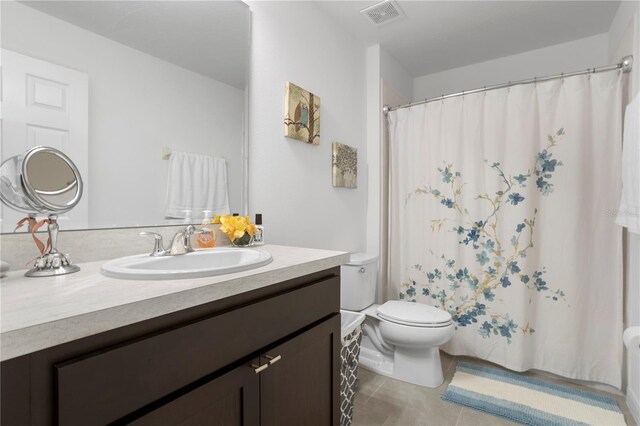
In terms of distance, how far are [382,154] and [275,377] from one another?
6.61ft

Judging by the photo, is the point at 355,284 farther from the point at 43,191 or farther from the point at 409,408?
the point at 43,191

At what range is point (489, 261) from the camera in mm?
2135

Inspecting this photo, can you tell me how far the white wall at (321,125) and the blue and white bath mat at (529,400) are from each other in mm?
1152

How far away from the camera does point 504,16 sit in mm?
2154

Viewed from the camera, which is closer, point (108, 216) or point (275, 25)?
point (108, 216)

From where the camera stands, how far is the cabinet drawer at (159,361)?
529 mm

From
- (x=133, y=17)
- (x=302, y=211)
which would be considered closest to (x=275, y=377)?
(x=302, y=211)

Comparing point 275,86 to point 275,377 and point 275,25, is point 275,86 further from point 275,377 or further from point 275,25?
point 275,377

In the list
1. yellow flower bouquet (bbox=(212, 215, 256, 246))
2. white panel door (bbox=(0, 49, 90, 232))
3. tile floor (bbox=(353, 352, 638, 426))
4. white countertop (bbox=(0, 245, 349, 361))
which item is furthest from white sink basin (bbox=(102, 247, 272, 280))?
tile floor (bbox=(353, 352, 638, 426))

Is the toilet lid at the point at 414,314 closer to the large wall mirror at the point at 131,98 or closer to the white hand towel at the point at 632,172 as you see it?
the white hand towel at the point at 632,172

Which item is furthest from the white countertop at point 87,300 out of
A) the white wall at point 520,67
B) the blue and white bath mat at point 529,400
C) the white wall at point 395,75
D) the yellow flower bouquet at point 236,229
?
the white wall at point 520,67

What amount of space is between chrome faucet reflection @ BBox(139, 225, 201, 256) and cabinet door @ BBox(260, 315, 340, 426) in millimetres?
489

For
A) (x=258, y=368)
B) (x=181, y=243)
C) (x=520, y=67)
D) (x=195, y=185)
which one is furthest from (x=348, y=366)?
(x=520, y=67)

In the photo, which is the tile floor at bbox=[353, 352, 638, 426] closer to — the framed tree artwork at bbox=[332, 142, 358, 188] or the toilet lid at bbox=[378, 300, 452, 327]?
the toilet lid at bbox=[378, 300, 452, 327]
